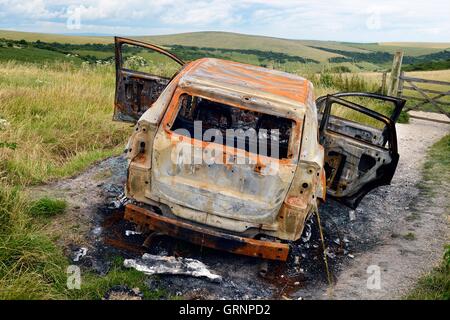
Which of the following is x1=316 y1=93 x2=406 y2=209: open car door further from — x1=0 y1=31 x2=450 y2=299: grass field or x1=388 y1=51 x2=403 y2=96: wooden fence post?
x1=388 y1=51 x2=403 y2=96: wooden fence post

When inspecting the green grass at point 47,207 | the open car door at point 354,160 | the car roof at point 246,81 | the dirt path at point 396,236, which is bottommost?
the dirt path at point 396,236

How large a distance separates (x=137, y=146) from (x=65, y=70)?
11.8 m

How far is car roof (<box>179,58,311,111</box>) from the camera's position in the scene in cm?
455

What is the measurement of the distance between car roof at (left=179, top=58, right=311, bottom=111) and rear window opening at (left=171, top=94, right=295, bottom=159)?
0.43 m

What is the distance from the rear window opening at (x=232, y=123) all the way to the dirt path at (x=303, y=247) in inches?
49.6

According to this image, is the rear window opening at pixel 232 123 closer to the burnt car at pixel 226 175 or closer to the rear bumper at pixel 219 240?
the burnt car at pixel 226 175

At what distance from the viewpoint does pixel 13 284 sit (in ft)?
11.5

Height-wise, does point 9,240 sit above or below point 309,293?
above

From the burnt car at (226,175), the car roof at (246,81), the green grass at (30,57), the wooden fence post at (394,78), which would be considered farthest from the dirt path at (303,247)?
the green grass at (30,57)

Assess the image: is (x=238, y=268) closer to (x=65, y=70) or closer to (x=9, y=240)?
(x=9, y=240)

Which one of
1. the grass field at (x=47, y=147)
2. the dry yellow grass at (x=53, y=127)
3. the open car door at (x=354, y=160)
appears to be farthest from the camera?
the dry yellow grass at (x=53, y=127)

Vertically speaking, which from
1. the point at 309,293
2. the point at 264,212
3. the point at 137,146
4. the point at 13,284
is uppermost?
the point at 137,146

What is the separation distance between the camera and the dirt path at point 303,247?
425cm
